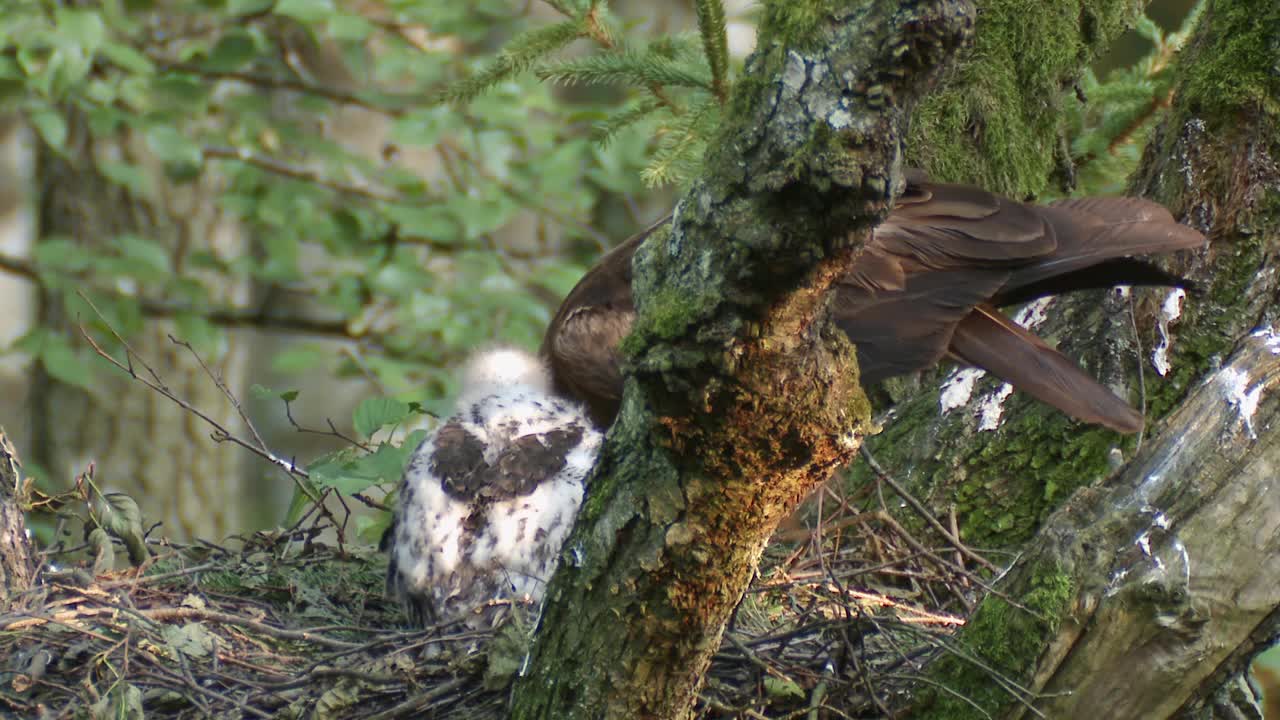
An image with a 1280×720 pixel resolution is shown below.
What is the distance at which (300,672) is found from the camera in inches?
109

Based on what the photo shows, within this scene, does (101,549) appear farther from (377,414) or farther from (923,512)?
(923,512)

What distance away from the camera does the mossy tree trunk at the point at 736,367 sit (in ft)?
5.17

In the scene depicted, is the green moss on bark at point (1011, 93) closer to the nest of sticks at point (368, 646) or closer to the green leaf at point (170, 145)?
the nest of sticks at point (368, 646)

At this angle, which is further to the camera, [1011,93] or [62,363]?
[62,363]

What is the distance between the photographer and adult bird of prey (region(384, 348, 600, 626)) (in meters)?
3.29

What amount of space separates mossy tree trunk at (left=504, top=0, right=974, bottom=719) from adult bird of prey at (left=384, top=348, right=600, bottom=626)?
3.70 ft

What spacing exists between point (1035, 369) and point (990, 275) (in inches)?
10.6

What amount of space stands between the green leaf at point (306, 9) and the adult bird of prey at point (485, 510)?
11.2 feet

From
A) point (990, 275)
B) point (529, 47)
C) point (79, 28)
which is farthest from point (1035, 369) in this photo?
point (79, 28)

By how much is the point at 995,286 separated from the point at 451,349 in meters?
4.62

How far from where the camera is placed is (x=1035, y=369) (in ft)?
9.90

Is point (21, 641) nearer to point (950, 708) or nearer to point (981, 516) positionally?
point (950, 708)

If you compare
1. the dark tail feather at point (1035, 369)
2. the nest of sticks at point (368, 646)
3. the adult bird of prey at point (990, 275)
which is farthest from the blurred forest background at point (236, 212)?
the dark tail feather at point (1035, 369)

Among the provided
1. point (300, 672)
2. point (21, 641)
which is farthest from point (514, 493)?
point (21, 641)
